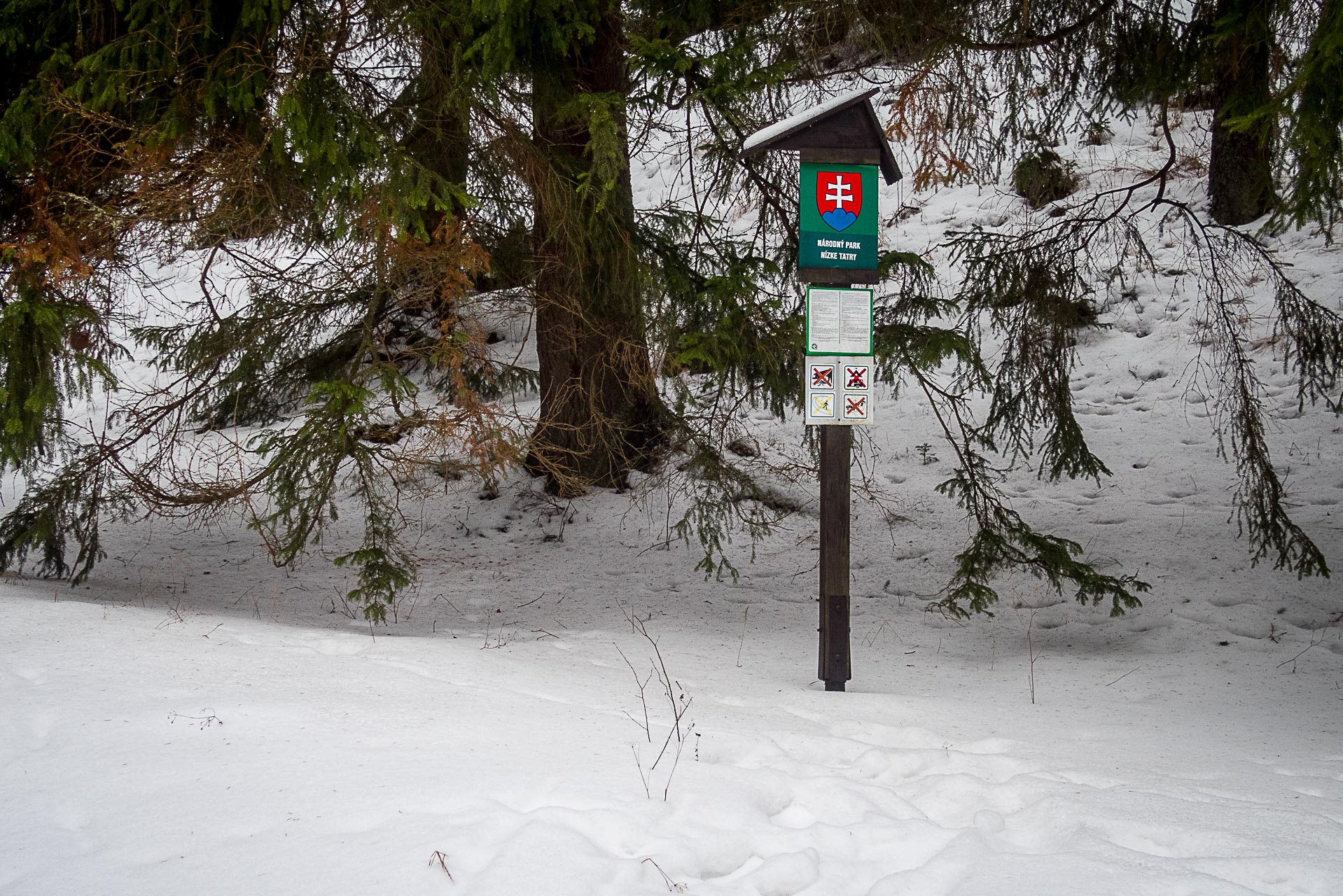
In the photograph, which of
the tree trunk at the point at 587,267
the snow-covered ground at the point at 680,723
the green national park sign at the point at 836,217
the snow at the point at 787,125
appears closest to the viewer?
the snow-covered ground at the point at 680,723

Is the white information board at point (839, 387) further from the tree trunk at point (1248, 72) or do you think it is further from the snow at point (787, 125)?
the tree trunk at point (1248, 72)

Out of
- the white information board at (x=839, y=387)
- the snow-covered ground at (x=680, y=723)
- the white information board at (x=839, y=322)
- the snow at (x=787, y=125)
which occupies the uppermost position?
the snow at (x=787, y=125)

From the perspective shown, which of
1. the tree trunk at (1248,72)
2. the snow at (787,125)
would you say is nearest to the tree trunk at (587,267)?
the snow at (787,125)

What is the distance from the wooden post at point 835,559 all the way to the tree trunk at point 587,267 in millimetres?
1779

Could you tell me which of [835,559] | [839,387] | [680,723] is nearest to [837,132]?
[839,387]

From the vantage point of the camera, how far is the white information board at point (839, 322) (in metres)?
5.03

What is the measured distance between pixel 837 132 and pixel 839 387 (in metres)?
1.37

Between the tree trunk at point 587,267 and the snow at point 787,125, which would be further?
the tree trunk at point 587,267

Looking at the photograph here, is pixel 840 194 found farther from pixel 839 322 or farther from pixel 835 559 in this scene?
pixel 835 559

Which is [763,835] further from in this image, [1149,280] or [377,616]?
[1149,280]

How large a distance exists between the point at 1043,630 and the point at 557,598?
3657mm

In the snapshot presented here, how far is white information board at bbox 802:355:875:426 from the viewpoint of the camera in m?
5.02

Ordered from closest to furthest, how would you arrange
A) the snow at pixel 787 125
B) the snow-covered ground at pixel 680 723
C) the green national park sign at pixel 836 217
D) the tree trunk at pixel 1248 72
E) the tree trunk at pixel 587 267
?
the snow-covered ground at pixel 680 723, the tree trunk at pixel 1248 72, the snow at pixel 787 125, the green national park sign at pixel 836 217, the tree trunk at pixel 587 267

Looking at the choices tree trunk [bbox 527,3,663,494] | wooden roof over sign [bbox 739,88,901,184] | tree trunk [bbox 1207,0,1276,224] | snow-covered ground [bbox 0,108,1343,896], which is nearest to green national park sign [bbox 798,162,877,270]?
wooden roof over sign [bbox 739,88,901,184]
